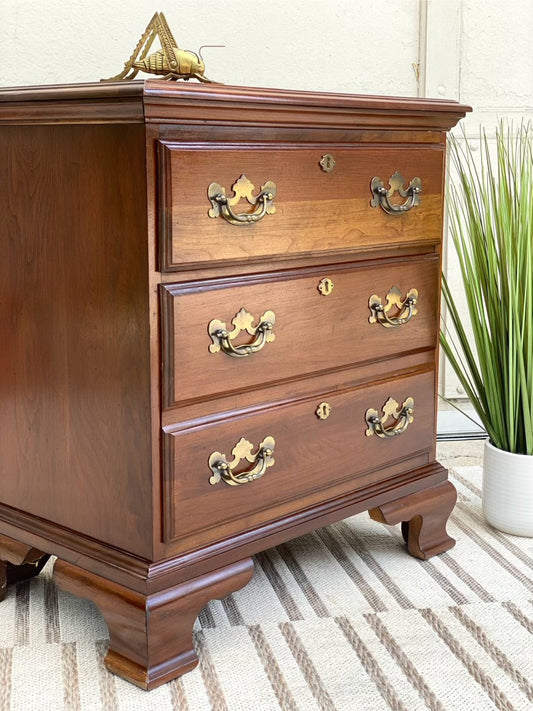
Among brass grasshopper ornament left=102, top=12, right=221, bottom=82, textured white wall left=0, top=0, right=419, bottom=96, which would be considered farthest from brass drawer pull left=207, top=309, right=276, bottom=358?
textured white wall left=0, top=0, right=419, bottom=96

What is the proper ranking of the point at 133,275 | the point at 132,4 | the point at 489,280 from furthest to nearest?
the point at 132,4, the point at 489,280, the point at 133,275

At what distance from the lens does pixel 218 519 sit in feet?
5.29

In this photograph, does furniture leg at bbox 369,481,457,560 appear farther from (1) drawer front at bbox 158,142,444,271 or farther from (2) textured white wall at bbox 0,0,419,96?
(2) textured white wall at bbox 0,0,419,96

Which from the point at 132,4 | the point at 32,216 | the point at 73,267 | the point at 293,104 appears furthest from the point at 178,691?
the point at 132,4

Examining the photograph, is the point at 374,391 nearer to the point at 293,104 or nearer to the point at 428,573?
the point at 428,573

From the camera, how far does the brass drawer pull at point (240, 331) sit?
154 cm

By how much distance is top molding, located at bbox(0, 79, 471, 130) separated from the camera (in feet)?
4.52

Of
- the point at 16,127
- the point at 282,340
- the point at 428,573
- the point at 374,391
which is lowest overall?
the point at 428,573

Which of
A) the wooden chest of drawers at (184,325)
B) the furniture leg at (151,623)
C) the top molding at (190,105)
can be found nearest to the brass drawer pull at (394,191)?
the wooden chest of drawers at (184,325)

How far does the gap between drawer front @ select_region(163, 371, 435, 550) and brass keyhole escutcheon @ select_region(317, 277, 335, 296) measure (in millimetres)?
191

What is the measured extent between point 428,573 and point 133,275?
0.93 metres

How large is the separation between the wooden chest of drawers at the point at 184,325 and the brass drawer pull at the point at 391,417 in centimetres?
1

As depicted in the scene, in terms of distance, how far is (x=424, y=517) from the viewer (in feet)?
6.64

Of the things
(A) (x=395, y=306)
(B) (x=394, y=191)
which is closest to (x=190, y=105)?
(B) (x=394, y=191)
